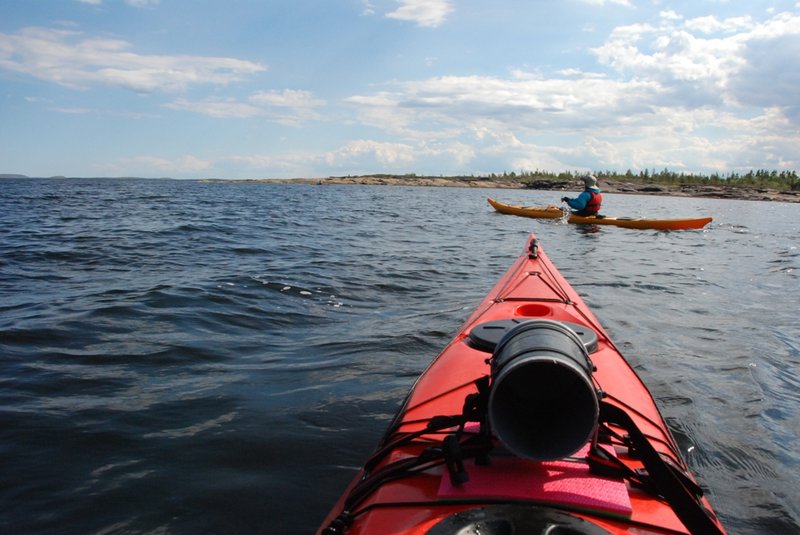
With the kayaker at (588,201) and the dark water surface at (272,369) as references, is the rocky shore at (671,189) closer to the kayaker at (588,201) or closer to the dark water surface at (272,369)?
the kayaker at (588,201)

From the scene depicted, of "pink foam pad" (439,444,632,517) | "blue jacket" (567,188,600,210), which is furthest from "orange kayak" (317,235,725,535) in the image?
"blue jacket" (567,188,600,210)

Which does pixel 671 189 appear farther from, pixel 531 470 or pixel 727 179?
pixel 531 470

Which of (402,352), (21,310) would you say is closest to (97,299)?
(21,310)

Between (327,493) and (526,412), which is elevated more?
(526,412)

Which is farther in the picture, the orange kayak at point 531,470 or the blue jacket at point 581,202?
the blue jacket at point 581,202

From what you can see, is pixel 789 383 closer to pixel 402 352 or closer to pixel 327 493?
pixel 402 352

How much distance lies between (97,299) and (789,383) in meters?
6.64

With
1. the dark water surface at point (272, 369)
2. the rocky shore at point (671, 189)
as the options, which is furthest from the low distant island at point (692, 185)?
the dark water surface at point (272, 369)

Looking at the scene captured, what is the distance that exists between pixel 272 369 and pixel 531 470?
310 centimetres

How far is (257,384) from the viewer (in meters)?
4.16

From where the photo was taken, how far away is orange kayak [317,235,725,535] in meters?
1.57

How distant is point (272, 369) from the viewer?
4.48 metres

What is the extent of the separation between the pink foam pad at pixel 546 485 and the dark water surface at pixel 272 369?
124 centimetres

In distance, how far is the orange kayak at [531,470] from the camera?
61.7 inches
